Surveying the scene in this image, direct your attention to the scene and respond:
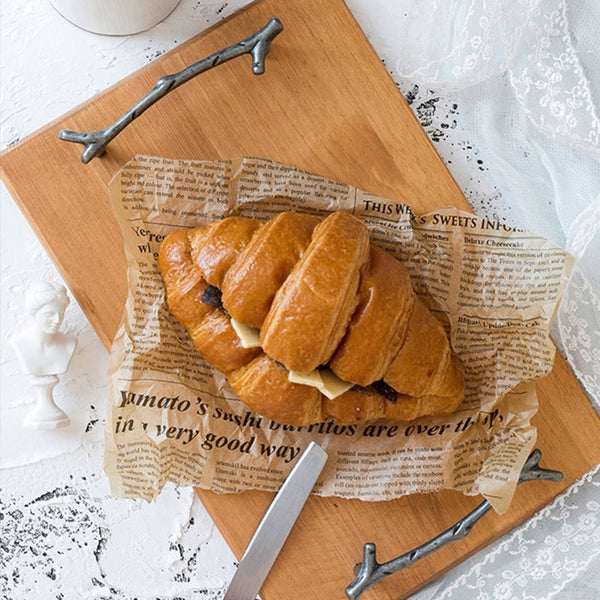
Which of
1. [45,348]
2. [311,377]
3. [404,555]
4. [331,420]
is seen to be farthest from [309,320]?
[45,348]

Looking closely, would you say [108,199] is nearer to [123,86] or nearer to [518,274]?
[123,86]

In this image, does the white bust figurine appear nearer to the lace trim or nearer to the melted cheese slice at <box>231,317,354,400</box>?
the melted cheese slice at <box>231,317,354,400</box>

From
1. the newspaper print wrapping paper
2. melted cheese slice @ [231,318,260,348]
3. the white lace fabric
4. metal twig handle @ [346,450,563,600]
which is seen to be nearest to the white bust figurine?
the newspaper print wrapping paper

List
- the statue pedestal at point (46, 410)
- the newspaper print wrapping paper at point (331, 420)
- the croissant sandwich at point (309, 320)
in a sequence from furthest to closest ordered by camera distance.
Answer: the statue pedestal at point (46, 410), the newspaper print wrapping paper at point (331, 420), the croissant sandwich at point (309, 320)

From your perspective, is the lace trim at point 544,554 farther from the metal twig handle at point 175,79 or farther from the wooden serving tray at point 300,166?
the metal twig handle at point 175,79

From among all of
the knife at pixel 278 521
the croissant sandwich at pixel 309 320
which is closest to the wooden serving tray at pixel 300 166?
the knife at pixel 278 521

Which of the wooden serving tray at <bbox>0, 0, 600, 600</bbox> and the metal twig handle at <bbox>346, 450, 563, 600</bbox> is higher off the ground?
the wooden serving tray at <bbox>0, 0, 600, 600</bbox>
